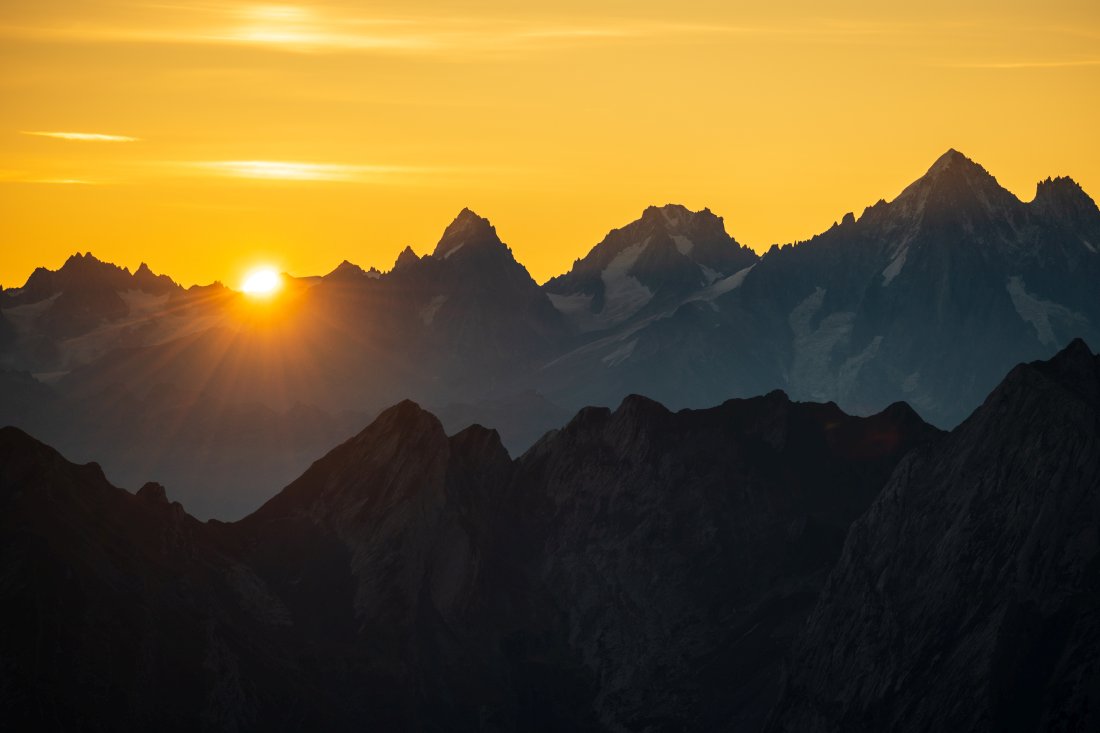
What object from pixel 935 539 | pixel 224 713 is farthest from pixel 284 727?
pixel 935 539

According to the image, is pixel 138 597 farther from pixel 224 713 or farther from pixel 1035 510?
pixel 1035 510

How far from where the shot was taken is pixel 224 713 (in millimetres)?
188000

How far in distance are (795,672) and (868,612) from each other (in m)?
10.2

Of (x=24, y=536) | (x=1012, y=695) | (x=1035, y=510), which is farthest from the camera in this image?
(x=24, y=536)

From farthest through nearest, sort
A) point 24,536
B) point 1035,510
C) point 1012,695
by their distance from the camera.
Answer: point 24,536
point 1035,510
point 1012,695

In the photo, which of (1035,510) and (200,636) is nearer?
(1035,510)

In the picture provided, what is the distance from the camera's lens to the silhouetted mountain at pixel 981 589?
168375 millimetres

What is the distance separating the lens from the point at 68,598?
18762cm

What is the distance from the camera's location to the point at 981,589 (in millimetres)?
178500

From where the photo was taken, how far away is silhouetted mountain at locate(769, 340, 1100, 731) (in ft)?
552

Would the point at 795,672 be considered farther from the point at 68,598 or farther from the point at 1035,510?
the point at 68,598

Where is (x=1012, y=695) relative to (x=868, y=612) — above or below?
below

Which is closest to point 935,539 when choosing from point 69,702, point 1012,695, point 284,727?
point 1012,695

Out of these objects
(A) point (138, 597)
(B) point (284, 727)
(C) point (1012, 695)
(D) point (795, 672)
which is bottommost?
(C) point (1012, 695)
